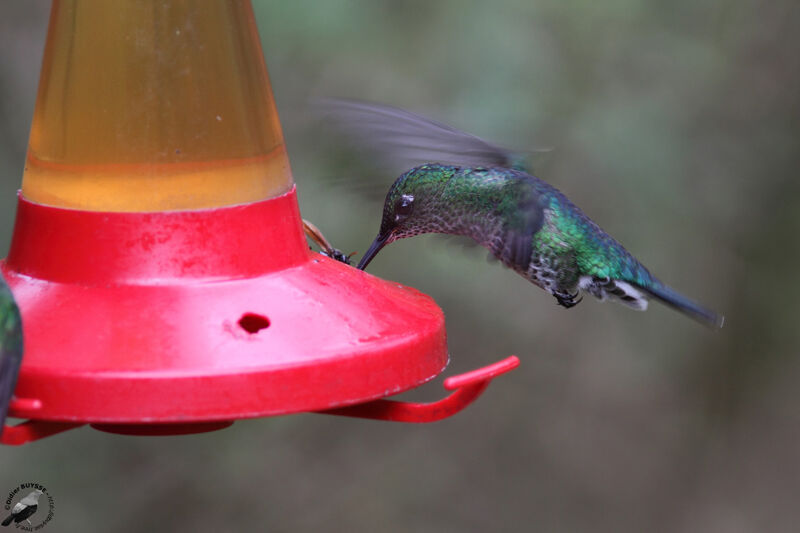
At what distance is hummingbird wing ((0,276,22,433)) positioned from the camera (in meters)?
1.55

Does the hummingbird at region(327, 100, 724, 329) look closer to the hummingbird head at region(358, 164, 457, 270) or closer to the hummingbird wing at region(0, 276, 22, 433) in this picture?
the hummingbird head at region(358, 164, 457, 270)

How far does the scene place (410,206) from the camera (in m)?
2.84

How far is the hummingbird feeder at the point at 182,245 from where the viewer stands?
5.54ft

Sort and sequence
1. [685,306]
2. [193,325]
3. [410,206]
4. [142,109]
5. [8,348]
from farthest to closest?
[685,306]
[410,206]
[142,109]
[193,325]
[8,348]

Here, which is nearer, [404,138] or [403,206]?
[403,206]

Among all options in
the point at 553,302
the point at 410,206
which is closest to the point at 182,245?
the point at 410,206

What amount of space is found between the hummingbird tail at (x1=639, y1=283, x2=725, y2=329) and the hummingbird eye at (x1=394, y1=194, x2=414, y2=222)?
29.2 inches

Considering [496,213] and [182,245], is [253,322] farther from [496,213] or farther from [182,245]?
[496,213]

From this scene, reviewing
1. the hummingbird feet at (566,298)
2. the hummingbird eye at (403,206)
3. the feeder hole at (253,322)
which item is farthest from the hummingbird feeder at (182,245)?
the hummingbird feet at (566,298)

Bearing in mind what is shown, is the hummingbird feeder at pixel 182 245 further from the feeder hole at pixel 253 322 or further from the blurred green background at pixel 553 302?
the blurred green background at pixel 553 302

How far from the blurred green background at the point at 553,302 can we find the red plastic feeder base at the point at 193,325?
113 centimetres

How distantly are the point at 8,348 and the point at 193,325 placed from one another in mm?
290

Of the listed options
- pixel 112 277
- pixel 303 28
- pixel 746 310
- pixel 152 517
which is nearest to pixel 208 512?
pixel 152 517

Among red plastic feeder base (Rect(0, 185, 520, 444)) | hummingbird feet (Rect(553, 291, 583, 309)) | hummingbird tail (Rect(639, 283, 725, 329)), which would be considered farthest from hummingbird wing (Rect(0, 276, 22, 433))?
hummingbird tail (Rect(639, 283, 725, 329))
